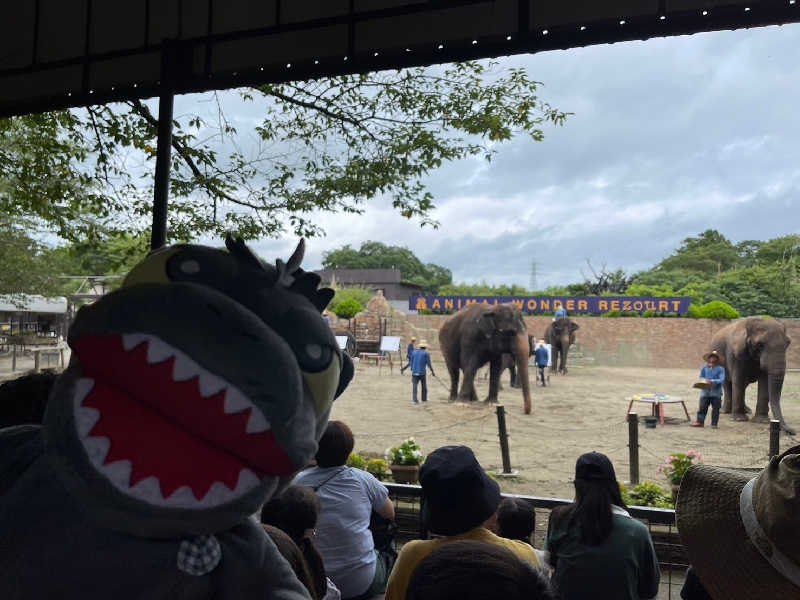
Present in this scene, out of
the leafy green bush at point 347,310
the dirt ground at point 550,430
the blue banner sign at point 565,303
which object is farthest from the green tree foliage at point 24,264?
the blue banner sign at point 565,303

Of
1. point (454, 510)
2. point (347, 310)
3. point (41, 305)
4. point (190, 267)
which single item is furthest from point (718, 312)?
point (41, 305)

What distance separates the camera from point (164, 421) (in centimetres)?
124

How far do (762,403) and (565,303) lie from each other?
22.2 m

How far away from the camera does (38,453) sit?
4.73ft

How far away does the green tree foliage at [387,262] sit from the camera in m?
70.9

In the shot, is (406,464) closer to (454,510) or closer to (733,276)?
(454,510)

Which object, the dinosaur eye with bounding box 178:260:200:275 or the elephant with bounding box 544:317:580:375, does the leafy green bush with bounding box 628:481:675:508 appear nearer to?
the dinosaur eye with bounding box 178:260:200:275

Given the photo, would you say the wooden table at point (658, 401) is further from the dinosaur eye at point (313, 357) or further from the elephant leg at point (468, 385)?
the dinosaur eye at point (313, 357)

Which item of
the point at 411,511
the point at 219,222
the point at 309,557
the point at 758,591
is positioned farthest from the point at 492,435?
the point at 758,591

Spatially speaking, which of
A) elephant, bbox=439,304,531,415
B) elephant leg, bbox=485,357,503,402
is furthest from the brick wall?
elephant leg, bbox=485,357,503,402

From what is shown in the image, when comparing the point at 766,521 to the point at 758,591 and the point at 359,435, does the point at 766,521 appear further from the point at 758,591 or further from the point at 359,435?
the point at 359,435

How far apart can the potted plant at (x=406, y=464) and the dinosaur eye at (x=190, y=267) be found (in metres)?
4.77

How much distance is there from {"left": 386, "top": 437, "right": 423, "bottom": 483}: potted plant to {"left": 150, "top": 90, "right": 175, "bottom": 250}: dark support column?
381 centimetres

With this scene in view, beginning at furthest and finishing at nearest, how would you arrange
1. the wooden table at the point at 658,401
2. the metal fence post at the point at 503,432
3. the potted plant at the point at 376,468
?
the wooden table at the point at 658,401 < the metal fence post at the point at 503,432 < the potted plant at the point at 376,468
